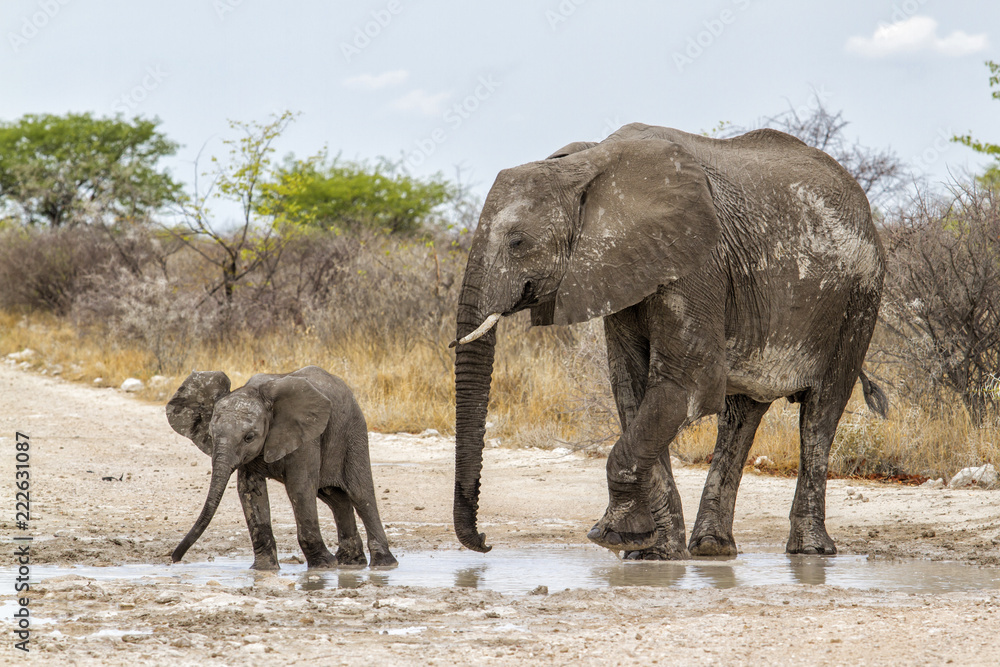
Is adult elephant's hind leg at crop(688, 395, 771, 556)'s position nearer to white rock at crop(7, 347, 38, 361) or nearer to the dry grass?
the dry grass

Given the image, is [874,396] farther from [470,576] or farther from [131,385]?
[131,385]

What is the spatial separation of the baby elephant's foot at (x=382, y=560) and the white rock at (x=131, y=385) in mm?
9324

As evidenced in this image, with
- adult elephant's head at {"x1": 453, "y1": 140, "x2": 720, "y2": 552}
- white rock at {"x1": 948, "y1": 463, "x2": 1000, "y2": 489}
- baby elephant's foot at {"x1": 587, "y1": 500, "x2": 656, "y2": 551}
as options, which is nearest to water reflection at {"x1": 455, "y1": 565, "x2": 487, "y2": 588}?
adult elephant's head at {"x1": 453, "y1": 140, "x2": 720, "y2": 552}

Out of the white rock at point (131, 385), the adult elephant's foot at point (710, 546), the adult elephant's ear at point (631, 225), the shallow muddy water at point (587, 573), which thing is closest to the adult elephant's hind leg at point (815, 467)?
the shallow muddy water at point (587, 573)

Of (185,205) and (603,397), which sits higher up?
(185,205)

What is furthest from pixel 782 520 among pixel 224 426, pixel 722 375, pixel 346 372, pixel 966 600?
pixel 346 372

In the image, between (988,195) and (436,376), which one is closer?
(988,195)

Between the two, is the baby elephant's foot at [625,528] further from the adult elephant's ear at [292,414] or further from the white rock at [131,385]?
the white rock at [131,385]

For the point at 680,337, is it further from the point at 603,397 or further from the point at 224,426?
the point at 603,397

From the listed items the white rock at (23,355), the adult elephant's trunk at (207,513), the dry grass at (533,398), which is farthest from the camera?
the white rock at (23,355)

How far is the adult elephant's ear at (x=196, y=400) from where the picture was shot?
654cm

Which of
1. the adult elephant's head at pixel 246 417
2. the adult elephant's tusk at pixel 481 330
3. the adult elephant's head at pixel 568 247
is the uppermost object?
the adult elephant's head at pixel 568 247

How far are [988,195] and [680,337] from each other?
21.1 ft

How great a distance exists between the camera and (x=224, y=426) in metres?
6.13
